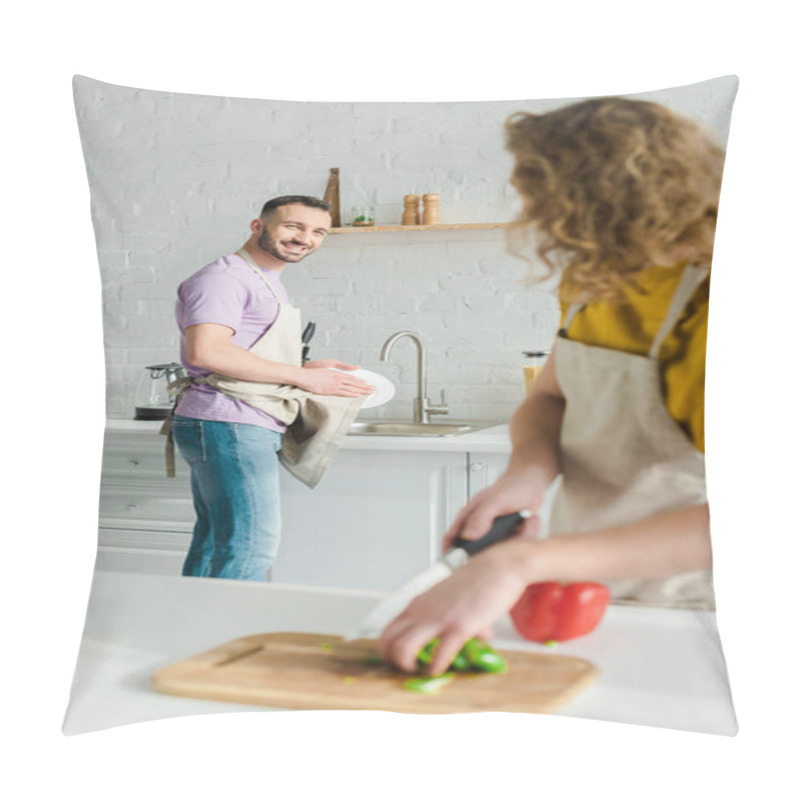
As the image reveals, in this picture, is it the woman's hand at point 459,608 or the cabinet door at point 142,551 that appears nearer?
the woman's hand at point 459,608

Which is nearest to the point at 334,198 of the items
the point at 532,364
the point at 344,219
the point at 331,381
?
the point at 344,219

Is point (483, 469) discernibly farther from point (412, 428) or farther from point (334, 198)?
point (334, 198)

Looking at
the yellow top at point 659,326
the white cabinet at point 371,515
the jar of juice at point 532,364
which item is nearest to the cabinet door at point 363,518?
the white cabinet at point 371,515

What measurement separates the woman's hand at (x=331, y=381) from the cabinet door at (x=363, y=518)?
0.30 ft

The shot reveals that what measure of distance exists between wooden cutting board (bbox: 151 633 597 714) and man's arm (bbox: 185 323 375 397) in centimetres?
36

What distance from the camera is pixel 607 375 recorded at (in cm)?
150

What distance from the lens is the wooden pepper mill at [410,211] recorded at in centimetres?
157

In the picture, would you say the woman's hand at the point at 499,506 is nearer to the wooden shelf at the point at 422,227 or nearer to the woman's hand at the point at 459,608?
the woman's hand at the point at 459,608

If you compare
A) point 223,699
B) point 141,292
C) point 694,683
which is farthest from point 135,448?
point 694,683

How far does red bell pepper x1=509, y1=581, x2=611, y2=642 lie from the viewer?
1502mm

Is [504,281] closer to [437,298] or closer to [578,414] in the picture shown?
[437,298]

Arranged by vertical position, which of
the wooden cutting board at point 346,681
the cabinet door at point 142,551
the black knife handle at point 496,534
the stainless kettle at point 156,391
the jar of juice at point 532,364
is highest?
the jar of juice at point 532,364

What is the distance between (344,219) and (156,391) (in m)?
0.38

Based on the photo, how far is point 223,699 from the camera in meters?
1.49
